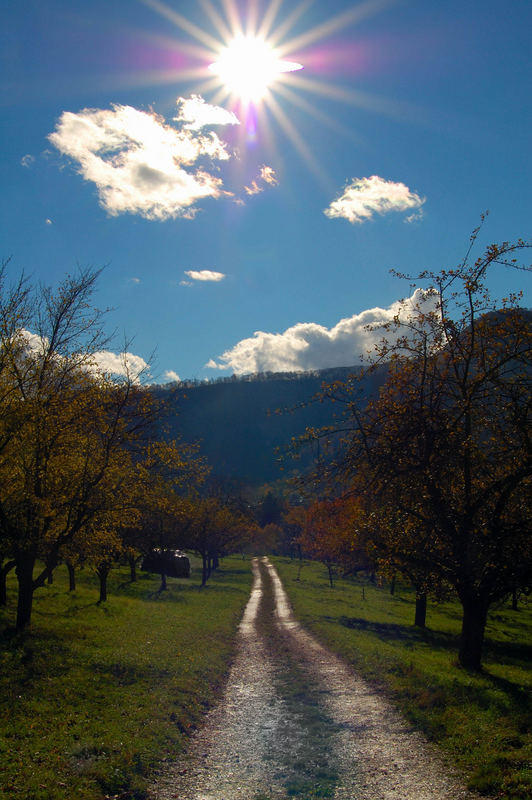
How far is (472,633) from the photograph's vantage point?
17344 mm

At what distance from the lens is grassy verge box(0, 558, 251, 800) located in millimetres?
9164

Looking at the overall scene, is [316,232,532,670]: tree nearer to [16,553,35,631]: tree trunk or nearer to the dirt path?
the dirt path

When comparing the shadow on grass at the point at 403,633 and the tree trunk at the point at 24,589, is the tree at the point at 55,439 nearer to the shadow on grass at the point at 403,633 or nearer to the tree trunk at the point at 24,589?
the tree trunk at the point at 24,589

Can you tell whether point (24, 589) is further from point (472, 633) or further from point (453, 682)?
point (472, 633)

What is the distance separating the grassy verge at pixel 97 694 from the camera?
9164mm

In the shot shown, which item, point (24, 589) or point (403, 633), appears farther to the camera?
point (403, 633)

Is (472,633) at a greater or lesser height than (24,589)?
greater

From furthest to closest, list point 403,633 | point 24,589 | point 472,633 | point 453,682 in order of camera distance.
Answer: point 403,633 → point 24,589 → point 472,633 → point 453,682

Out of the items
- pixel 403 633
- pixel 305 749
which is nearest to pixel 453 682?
pixel 305 749

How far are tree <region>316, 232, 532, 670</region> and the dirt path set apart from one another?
5.19 meters

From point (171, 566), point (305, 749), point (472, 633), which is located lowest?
point (171, 566)

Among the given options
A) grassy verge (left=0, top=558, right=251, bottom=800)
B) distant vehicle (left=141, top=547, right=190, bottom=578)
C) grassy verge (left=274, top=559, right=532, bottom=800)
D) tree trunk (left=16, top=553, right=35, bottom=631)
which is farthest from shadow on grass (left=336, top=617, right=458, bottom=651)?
distant vehicle (left=141, top=547, right=190, bottom=578)

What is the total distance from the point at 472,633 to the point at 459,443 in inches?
293

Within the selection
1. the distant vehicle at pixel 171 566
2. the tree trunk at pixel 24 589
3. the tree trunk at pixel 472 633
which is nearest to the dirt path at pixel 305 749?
the tree trunk at pixel 472 633
